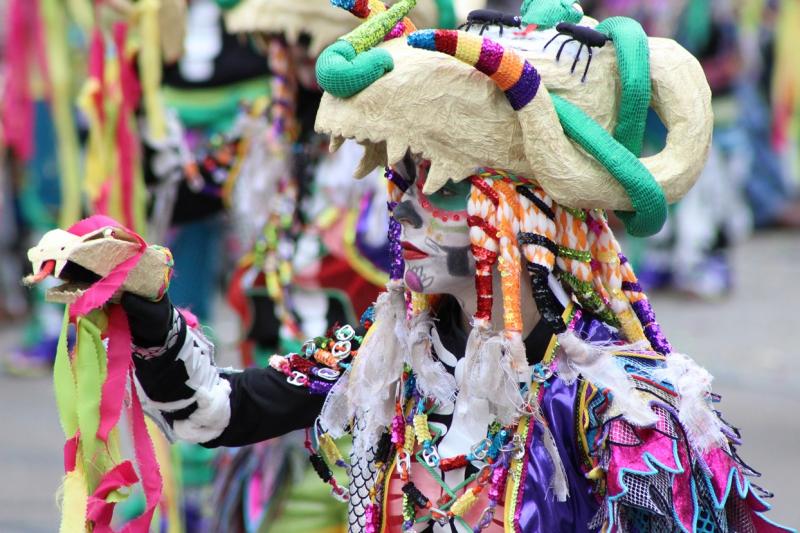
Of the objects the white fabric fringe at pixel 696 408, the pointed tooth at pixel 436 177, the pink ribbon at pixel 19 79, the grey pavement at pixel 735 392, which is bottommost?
the grey pavement at pixel 735 392

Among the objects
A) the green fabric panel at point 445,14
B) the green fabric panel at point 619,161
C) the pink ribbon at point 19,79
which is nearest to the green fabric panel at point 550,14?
the green fabric panel at point 619,161

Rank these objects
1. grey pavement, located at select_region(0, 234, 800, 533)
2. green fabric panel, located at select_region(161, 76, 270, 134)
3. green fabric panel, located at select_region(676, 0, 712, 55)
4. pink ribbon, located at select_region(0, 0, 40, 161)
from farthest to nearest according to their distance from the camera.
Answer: green fabric panel, located at select_region(676, 0, 712, 55) < pink ribbon, located at select_region(0, 0, 40, 161) < grey pavement, located at select_region(0, 234, 800, 533) < green fabric panel, located at select_region(161, 76, 270, 134)

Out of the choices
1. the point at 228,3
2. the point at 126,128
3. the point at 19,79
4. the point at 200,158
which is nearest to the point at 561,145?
the point at 228,3

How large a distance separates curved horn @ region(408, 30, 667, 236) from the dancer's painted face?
17cm

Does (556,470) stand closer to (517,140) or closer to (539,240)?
(539,240)

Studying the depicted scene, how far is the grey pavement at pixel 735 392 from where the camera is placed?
5.26 meters

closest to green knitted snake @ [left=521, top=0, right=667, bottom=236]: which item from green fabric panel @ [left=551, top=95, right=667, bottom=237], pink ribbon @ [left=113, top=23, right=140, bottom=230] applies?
green fabric panel @ [left=551, top=95, right=667, bottom=237]

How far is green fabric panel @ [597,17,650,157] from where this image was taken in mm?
2221

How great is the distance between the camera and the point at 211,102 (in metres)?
4.86

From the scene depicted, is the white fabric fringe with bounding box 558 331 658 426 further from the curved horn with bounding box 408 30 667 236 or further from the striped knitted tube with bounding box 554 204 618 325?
the curved horn with bounding box 408 30 667 236

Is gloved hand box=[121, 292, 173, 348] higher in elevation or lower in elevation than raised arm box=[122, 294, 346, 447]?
higher

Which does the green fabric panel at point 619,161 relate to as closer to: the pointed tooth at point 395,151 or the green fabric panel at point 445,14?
the pointed tooth at point 395,151

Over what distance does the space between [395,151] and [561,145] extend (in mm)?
259

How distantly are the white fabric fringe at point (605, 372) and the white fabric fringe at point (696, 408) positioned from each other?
68 mm
